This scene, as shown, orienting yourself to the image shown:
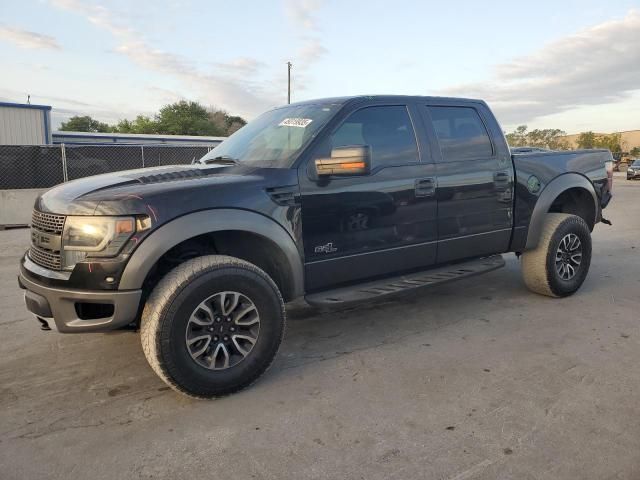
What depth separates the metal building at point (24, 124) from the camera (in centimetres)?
1920

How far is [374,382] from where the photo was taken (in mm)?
3094

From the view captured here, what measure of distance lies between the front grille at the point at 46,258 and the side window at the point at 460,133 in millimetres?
2910

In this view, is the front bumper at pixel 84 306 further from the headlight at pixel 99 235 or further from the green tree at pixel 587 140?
the green tree at pixel 587 140

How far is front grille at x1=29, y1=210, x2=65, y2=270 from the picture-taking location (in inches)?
110

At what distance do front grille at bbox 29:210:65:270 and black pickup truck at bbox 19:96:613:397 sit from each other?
0.01m

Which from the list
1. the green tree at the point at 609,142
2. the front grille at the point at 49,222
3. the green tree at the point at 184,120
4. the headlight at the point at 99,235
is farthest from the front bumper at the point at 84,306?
the green tree at the point at 609,142

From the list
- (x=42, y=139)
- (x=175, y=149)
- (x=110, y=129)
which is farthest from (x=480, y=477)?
(x=110, y=129)

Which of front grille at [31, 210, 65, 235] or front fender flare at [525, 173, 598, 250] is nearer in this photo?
front grille at [31, 210, 65, 235]

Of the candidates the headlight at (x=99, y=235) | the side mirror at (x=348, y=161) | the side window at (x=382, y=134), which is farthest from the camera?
the side window at (x=382, y=134)

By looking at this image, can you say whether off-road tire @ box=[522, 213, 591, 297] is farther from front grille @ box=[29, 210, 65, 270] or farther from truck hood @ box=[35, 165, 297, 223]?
front grille @ box=[29, 210, 65, 270]

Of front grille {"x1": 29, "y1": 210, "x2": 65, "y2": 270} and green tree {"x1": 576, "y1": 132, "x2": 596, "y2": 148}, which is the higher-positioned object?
green tree {"x1": 576, "y1": 132, "x2": 596, "y2": 148}

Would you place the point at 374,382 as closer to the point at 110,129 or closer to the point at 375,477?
the point at 375,477

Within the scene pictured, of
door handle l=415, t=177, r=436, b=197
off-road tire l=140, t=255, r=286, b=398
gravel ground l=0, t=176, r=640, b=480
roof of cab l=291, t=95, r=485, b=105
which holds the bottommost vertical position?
gravel ground l=0, t=176, r=640, b=480

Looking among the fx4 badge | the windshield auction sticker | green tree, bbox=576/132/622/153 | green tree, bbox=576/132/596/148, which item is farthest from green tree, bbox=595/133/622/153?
the fx4 badge
